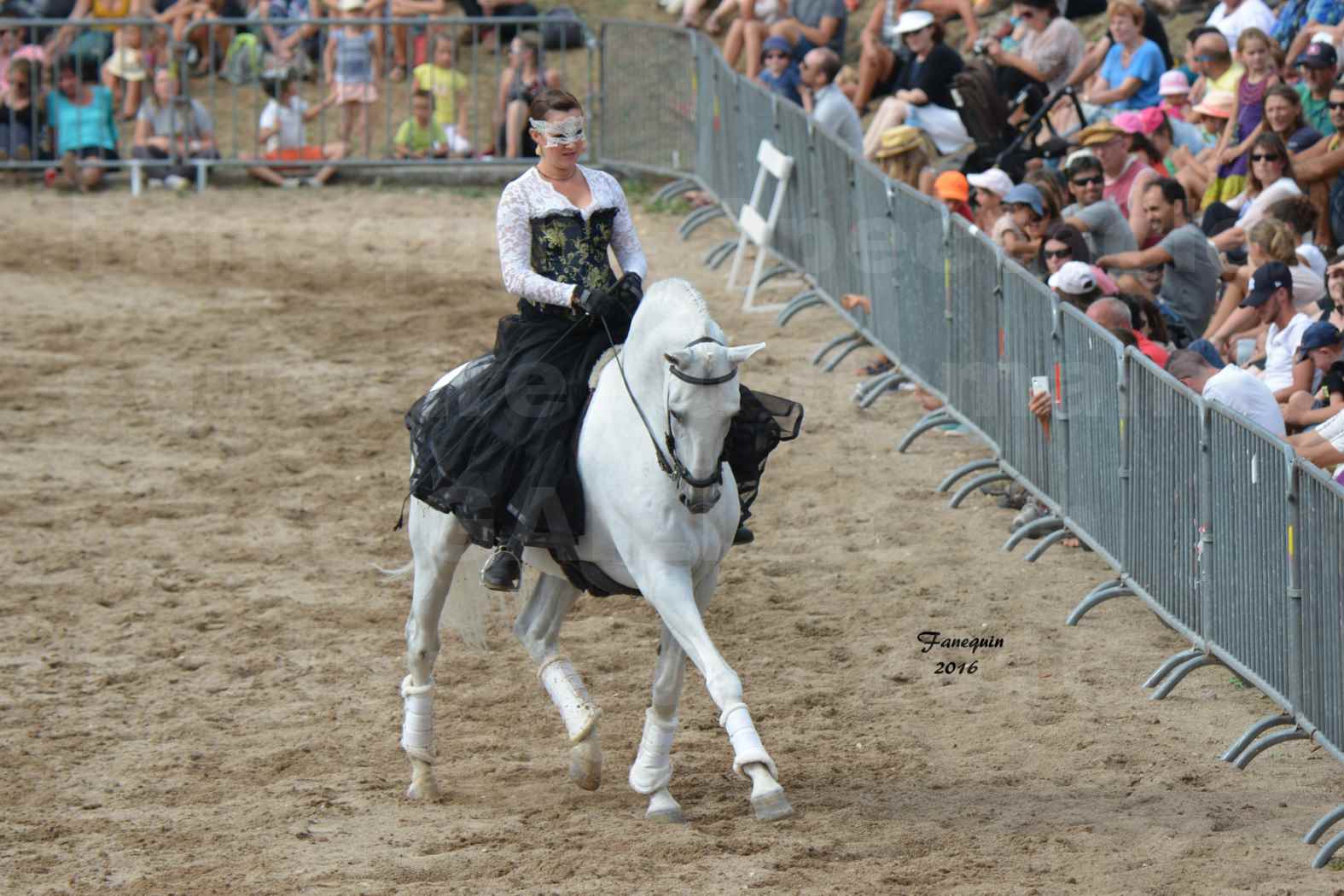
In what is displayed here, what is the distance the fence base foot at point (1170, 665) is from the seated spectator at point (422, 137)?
553 inches

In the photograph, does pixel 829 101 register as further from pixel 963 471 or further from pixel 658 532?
pixel 658 532

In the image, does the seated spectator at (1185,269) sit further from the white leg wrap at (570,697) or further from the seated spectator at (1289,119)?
the white leg wrap at (570,697)

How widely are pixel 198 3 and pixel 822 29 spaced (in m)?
7.85

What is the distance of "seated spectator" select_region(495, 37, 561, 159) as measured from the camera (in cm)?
2164

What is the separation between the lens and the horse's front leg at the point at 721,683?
24.1 feet

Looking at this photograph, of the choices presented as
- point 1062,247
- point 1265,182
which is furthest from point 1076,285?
point 1265,182

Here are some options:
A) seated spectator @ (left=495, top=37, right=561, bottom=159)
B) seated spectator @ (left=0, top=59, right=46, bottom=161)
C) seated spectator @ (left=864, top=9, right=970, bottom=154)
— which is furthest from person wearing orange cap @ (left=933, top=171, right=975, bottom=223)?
seated spectator @ (left=0, top=59, right=46, bottom=161)

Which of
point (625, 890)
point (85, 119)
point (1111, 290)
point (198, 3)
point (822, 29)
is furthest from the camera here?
point (198, 3)

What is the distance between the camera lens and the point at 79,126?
21734 millimetres

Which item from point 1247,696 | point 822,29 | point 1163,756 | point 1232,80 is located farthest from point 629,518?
point 822,29

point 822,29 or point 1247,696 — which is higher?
point 822,29

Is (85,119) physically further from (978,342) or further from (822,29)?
(978,342)

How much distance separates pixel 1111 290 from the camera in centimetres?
1182

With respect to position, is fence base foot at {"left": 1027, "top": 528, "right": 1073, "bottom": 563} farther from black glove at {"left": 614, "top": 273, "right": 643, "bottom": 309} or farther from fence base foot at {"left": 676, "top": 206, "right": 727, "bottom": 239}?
fence base foot at {"left": 676, "top": 206, "right": 727, "bottom": 239}
